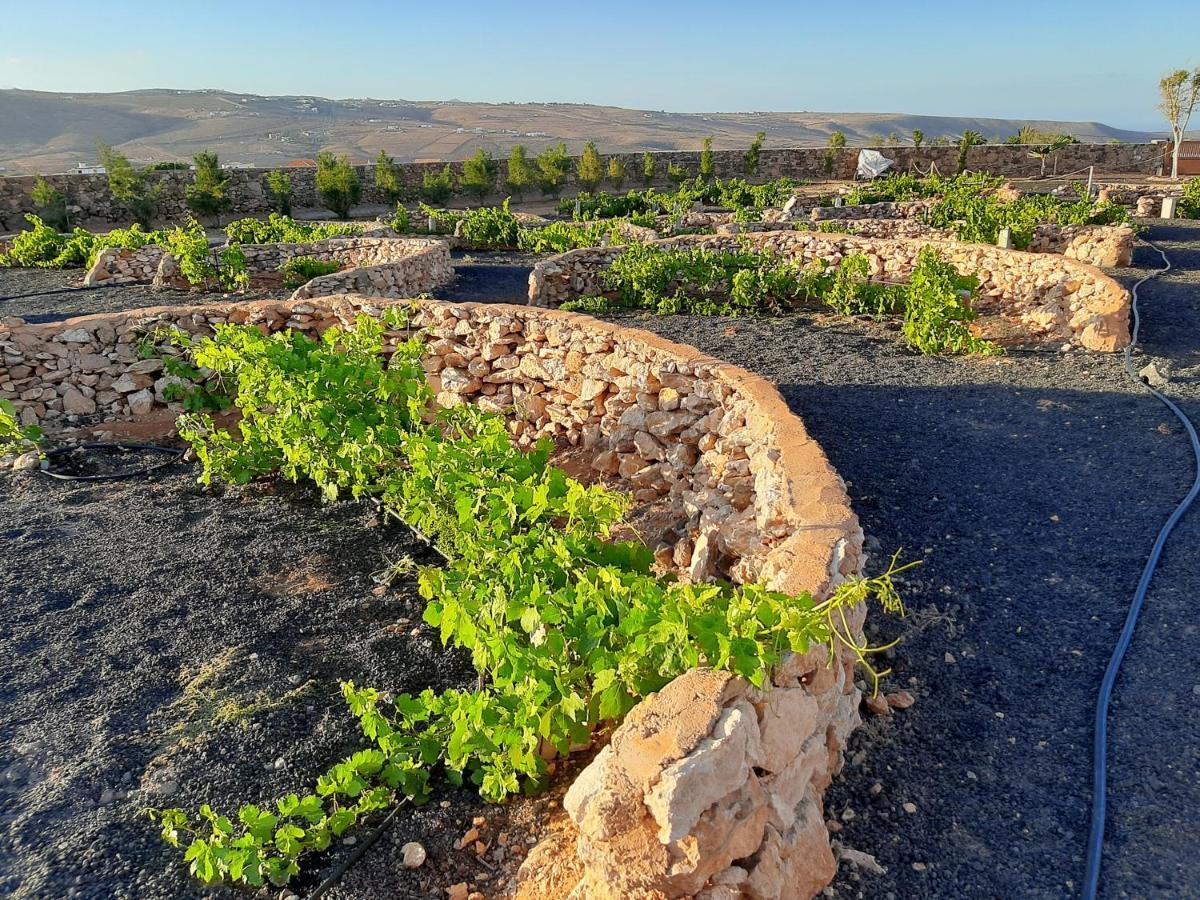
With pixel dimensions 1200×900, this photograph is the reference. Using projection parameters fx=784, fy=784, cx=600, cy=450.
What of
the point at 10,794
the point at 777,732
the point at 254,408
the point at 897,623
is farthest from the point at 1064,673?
the point at 254,408

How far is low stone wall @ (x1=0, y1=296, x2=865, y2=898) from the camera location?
2080 millimetres

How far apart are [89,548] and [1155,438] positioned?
24.3ft

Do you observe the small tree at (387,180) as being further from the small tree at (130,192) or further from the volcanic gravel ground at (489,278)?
the volcanic gravel ground at (489,278)

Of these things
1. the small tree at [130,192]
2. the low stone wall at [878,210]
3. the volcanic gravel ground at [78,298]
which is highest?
the small tree at [130,192]

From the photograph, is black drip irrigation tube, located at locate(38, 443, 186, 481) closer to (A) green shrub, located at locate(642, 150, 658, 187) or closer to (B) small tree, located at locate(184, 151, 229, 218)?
(B) small tree, located at locate(184, 151, 229, 218)

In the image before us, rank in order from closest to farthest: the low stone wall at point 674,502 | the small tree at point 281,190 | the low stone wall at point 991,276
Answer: the low stone wall at point 674,502, the low stone wall at point 991,276, the small tree at point 281,190

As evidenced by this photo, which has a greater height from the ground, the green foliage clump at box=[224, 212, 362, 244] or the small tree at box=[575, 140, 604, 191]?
the small tree at box=[575, 140, 604, 191]

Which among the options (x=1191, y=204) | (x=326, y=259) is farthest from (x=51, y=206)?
(x=1191, y=204)

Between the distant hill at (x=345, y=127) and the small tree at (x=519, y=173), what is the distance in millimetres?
43042

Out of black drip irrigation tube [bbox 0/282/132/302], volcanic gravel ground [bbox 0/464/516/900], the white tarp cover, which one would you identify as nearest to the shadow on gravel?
volcanic gravel ground [bbox 0/464/516/900]

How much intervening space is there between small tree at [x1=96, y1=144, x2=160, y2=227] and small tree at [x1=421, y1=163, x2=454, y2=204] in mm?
8039

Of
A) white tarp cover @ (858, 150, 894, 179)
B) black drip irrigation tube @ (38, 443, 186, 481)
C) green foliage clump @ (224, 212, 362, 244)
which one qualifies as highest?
white tarp cover @ (858, 150, 894, 179)

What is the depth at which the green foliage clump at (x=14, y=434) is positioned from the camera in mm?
6199

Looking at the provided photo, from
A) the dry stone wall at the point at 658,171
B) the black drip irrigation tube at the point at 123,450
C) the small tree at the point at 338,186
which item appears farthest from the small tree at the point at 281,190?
the black drip irrigation tube at the point at 123,450
